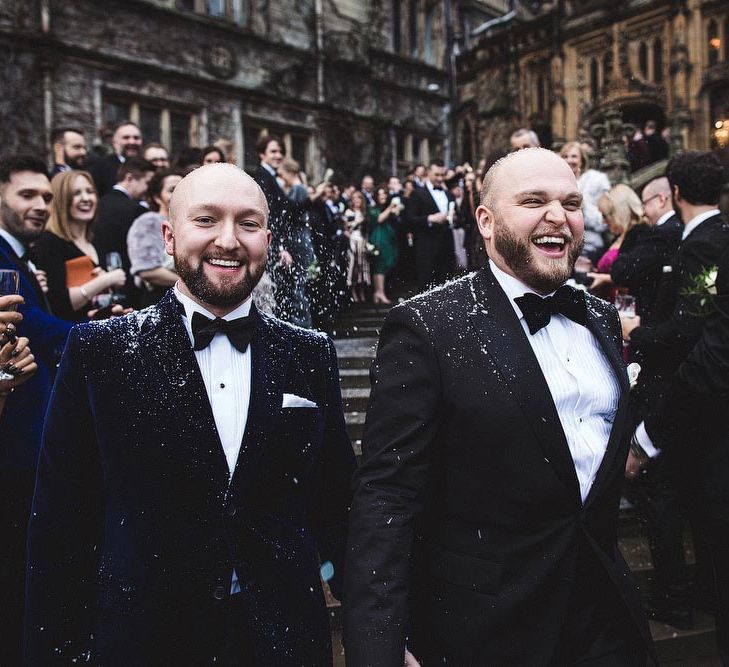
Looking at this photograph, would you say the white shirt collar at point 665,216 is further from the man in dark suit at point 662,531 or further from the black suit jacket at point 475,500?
the black suit jacket at point 475,500

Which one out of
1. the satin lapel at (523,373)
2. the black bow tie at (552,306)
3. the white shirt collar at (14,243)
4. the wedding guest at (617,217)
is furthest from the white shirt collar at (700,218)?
the white shirt collar at (14,243)

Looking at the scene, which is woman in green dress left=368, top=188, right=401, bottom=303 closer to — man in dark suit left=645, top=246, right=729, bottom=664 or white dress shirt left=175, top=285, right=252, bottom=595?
man in dark suit left=645, top=246, right=729, bottom=664

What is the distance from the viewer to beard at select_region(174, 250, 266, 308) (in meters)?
2.13

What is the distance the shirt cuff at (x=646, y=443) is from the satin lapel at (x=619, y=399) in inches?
34.9

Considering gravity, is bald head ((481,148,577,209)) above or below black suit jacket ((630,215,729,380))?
above

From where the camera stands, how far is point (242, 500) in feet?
6.74

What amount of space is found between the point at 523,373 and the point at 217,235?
3.13 feet

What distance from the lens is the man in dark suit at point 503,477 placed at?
1.94 meters

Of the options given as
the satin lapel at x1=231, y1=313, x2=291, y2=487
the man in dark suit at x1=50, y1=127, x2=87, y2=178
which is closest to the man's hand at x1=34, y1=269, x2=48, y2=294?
the satin lapel at x1=231, y1=313, x2=291, y2=487

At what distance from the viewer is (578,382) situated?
2.13 m

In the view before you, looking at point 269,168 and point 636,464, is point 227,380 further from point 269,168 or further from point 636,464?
point 269,168

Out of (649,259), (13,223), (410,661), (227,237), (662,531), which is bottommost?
(662,531)

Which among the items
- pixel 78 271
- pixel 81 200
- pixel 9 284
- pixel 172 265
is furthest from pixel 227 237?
pixel 172 265

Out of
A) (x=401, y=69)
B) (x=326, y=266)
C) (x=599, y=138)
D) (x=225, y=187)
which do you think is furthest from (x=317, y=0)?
(x=225, y=187)
